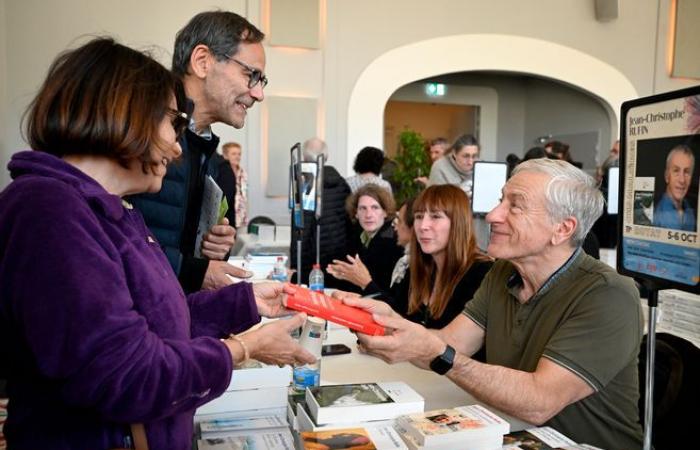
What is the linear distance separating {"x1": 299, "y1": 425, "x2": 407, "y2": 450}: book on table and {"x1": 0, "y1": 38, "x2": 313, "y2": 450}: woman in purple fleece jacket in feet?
0.98

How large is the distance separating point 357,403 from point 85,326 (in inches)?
31.0

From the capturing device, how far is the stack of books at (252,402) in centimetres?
151

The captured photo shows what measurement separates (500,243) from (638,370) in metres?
0.57

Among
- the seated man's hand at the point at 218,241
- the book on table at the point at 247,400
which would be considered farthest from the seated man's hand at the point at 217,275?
the book on table at the point at 247,400

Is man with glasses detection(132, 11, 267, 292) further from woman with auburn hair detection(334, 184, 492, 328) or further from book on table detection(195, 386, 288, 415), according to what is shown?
woman with auburn hair detection(334, 184, 492, 328)

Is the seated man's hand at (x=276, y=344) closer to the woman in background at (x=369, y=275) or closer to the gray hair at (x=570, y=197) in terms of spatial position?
the gray hair at (x=570, y=197)

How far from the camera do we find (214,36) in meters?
2.04

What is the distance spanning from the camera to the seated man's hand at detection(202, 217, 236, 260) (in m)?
2.41

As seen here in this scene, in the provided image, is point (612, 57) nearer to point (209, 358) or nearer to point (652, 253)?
point (652, 253)

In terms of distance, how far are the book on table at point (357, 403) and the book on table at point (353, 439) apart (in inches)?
1.4

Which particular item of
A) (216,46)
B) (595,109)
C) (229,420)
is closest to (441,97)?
(595,109)

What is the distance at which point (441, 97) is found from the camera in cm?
1119

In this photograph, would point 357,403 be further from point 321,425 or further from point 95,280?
point 95,280

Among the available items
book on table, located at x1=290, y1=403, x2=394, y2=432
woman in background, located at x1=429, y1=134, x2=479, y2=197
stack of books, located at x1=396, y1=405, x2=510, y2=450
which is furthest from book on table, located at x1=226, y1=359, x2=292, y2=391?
woman in background, located at x1=429, y1=134, x2=479, y2=197
